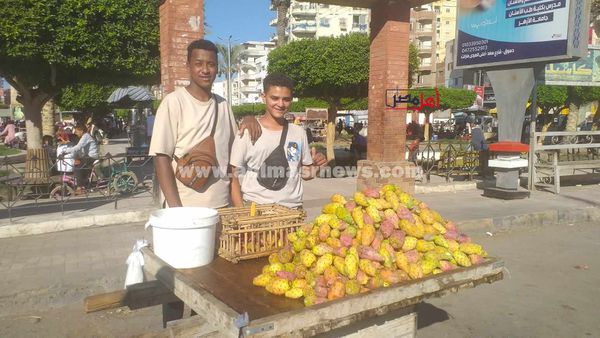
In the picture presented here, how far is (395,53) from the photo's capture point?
841cm

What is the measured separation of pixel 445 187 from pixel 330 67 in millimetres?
7092

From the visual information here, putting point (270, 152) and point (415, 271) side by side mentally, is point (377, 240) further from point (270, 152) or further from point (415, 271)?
point (270, 152)

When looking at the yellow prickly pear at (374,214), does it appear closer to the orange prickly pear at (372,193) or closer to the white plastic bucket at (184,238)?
the orange prickly pear at (372,193)

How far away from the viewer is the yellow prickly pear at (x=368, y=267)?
2.28 metres

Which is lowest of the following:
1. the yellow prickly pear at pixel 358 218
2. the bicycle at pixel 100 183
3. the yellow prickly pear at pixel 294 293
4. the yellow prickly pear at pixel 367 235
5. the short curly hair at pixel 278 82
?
the bicycle at pixel 100 183

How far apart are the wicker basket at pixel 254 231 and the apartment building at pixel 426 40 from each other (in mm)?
72130

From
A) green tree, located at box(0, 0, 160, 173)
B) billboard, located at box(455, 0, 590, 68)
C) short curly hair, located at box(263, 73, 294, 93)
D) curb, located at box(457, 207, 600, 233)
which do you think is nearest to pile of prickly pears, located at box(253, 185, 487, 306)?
short curly hair, located at box(263, 73, 294, 93)

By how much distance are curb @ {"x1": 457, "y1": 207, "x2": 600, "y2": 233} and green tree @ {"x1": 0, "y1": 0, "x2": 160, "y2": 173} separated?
6.77 meters

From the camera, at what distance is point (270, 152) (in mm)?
3232

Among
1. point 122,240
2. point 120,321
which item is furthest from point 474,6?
point 120,321

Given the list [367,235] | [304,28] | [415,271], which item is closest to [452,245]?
[415,271]

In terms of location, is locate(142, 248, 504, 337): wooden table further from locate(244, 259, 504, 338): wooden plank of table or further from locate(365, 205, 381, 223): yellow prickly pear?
locate(365, 205, 381, 223): yellow prickly pear

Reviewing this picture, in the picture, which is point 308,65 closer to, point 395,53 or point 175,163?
point 395,53

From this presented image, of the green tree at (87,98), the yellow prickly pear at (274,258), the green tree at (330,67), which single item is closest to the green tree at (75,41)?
the yellow prickly pear at (274,258)
